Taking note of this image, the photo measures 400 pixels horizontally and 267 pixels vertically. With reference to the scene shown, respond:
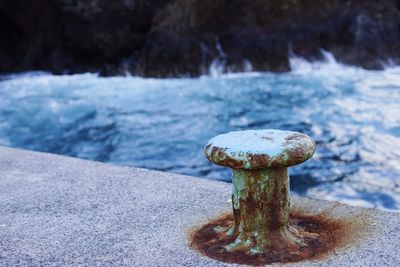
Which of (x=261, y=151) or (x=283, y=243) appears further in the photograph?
(x=283, y=243)

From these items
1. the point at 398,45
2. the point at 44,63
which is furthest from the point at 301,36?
the point at 44,63

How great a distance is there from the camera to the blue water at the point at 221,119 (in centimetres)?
521

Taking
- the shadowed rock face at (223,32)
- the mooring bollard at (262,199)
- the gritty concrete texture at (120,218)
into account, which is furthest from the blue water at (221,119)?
the mooring bollard at (262,199)

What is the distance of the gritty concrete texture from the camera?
2346mm

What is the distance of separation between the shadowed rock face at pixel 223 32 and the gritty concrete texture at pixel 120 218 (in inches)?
303

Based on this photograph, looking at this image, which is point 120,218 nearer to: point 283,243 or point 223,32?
point 283,243

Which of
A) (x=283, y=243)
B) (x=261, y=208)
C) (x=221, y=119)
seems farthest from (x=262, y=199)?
(x=221, y=119)

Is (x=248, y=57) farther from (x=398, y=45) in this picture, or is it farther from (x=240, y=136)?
(x=240, y=136)

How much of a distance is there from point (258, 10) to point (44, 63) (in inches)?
198

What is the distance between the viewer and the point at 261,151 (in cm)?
220

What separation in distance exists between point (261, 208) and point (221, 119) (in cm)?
539

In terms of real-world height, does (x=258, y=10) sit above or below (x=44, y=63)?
above

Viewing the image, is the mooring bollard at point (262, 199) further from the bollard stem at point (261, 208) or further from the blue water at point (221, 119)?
the blue water at point (221, 119)

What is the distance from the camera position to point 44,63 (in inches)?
520
